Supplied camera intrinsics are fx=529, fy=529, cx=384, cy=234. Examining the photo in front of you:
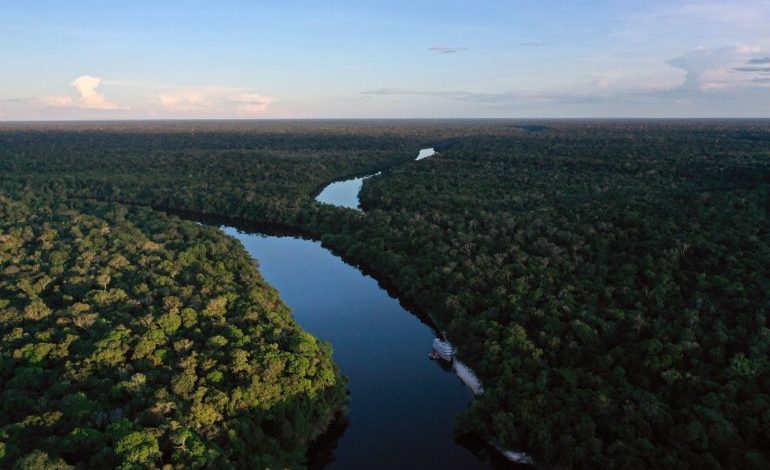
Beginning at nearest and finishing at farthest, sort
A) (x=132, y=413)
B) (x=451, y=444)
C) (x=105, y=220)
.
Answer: (x=132, y=413) → (x=451, y=444) → (x=105, y=220)

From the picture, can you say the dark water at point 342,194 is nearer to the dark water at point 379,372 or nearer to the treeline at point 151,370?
the dark water at point 379,372

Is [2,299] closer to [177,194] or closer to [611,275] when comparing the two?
[611,275]

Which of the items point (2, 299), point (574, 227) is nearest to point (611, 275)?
point (574, 227)

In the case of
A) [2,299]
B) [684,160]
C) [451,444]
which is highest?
[684,160]

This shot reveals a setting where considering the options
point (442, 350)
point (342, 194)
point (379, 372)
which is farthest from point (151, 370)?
point (342, 194)

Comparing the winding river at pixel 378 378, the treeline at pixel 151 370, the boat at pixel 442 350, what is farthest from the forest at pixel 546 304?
the winding river at pixel 378 378

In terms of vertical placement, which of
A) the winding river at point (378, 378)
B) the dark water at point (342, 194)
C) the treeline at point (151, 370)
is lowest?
the winding river at point (378, 378)

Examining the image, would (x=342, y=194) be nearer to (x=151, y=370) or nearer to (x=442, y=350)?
(x=442, y=350)
